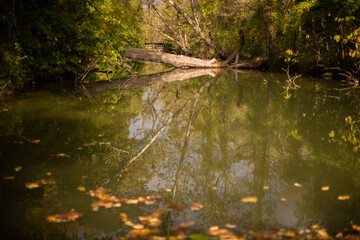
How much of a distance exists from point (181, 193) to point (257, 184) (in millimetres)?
875

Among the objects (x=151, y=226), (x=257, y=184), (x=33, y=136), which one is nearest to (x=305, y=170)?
(x=257, y=184)

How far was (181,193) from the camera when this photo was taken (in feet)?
11.8

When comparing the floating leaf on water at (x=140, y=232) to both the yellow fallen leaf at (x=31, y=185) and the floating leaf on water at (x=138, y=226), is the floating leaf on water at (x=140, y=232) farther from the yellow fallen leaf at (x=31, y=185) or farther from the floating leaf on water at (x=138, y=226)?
the yellow fallen leaf at (x=31, y=185)

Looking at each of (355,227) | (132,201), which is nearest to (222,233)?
(132,201)

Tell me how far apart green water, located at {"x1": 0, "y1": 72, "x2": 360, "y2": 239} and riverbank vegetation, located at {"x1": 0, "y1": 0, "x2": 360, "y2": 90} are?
1.79 metres

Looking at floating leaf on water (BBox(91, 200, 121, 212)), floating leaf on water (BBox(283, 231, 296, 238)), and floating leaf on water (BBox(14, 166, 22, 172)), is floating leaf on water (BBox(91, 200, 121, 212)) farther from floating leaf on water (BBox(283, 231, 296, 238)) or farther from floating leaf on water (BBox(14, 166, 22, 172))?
floating leaf on water (BBox(283, 231, 296, 238))

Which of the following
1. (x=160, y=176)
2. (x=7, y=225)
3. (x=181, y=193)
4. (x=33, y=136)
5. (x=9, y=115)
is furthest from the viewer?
(x=9, y=115)

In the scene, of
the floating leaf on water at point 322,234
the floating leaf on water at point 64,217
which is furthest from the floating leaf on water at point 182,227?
the floating leaf on water at point 322,234

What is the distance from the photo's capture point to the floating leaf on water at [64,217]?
2904mm

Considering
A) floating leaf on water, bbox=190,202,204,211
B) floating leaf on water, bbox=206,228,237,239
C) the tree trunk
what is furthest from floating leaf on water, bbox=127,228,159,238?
the tree trunk

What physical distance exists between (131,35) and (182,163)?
2154 cm

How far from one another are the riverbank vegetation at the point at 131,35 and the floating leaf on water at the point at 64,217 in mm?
4032

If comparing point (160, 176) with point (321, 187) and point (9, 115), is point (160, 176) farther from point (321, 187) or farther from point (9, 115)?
point (9, 115)

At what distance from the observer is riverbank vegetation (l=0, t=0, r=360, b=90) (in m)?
7.84
